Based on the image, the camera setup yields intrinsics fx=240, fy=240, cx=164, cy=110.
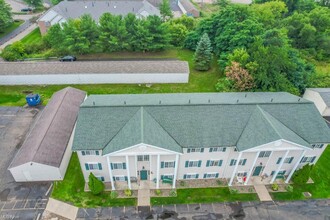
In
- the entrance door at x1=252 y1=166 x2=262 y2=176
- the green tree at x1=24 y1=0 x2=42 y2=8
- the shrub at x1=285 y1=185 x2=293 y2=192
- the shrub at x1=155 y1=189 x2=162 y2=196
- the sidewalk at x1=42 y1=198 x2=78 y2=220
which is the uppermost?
the green tree at x1=24 y1=0 x2=42 y2=8

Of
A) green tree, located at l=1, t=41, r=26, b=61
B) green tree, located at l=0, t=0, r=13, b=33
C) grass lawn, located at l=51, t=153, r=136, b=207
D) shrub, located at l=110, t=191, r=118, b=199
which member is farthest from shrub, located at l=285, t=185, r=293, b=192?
green tree, located at l=0, t=0, r=13, b=33

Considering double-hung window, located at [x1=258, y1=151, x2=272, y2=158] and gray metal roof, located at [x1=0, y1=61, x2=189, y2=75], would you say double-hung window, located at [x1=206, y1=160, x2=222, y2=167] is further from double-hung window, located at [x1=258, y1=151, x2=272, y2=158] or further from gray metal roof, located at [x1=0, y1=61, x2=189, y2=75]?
gray metal roof, located at [x1=0, y1=61, x2=189, y2=75]

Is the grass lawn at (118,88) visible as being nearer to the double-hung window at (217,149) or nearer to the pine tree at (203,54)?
the pine tree at (203,54)

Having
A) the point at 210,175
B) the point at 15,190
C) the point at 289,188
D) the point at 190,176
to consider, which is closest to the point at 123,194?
the point at 190,176

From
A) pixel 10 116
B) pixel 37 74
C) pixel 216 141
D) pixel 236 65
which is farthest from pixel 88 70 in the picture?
pixel 216 141

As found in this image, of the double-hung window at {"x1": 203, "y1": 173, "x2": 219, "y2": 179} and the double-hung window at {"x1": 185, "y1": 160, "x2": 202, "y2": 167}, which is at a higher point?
the double-hung window at {"x1": 185, "y1": 160, "x2": 202, "y2": 167}

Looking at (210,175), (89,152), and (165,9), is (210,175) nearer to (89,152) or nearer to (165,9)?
(89,152)

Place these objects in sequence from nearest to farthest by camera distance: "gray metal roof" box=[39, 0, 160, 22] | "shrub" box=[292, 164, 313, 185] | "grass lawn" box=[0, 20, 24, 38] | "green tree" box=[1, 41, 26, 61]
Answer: "shrub" box=[292, 164, 313, 185], "green tree" box=[1, 41, 26, 61], "grass lawn" box=[0, 20, 24, 38], "gray metal roof" box=[39, 0, 160, 22]
